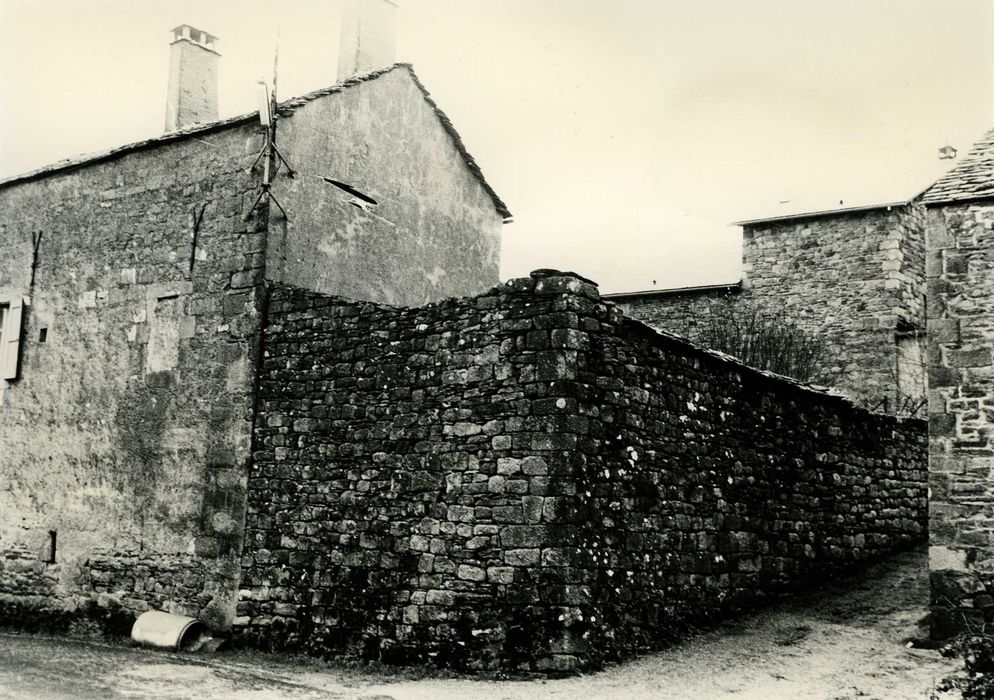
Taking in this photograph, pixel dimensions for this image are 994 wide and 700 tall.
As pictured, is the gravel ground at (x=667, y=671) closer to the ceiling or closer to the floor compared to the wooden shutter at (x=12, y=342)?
closer to the floor

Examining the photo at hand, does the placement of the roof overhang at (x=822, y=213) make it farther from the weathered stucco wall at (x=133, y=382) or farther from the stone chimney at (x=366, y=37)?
the weathered stucco wall at (x=133, y=382)

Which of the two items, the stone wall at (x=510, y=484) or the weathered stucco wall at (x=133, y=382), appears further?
the weathered stucco wall at (x=133, y=382)

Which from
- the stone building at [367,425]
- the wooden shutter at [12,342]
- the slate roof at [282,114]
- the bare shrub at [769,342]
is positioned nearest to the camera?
the stone building at [367,425]

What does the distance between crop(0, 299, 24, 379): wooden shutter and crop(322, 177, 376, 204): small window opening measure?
470cm

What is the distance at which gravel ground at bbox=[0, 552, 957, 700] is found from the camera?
7.53 m

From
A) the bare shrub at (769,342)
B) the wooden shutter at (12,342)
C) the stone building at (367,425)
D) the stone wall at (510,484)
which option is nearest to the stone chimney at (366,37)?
the stone building at (367,425)

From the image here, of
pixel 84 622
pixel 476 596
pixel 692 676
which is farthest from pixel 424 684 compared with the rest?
pixel 84 622

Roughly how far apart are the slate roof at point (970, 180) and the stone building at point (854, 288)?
7.47m

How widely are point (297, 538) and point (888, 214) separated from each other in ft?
40.2

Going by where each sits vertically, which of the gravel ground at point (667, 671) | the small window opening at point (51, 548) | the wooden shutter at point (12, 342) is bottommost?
the gravel ground at point (667, 671)

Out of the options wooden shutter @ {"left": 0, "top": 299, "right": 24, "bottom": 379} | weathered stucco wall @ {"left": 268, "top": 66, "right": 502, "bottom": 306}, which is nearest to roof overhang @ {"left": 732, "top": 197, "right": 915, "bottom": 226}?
weathered stucco wall @ {"left": 268, "top": 66, "right": 502, "bottom": 306}

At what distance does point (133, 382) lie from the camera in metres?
11.8

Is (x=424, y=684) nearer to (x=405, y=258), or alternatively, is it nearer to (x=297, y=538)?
(x=297, y=538)

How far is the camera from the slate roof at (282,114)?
1131 cm
